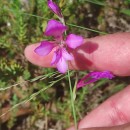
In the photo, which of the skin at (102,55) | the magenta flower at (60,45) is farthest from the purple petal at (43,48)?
the skin at (102,55)

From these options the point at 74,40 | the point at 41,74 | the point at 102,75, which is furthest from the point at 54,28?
the point at 41,74

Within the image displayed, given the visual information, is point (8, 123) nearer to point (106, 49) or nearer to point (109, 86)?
point (109, 86)

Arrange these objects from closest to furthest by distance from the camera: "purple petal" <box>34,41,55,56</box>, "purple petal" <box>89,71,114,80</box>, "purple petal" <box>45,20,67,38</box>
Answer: "purple petal" <box>45,20,67,38</box>, "purple petal" <box>34,41,55,56</box>, "purple petal" <box>89,71,114,80</box>

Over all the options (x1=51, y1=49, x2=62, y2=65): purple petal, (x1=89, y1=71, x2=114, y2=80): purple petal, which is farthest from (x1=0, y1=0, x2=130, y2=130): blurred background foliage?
(x1=51, y1=49, x2=62, y2=65): purple petal

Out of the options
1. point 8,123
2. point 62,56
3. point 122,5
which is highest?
point 122,5

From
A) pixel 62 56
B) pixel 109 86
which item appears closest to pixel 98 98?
pixel 109 86

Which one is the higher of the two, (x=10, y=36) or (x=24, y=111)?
(x=10, y=36)

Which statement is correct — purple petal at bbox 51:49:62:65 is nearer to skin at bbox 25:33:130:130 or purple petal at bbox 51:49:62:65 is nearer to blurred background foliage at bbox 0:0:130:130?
skin at bbox 25:33:130:130
